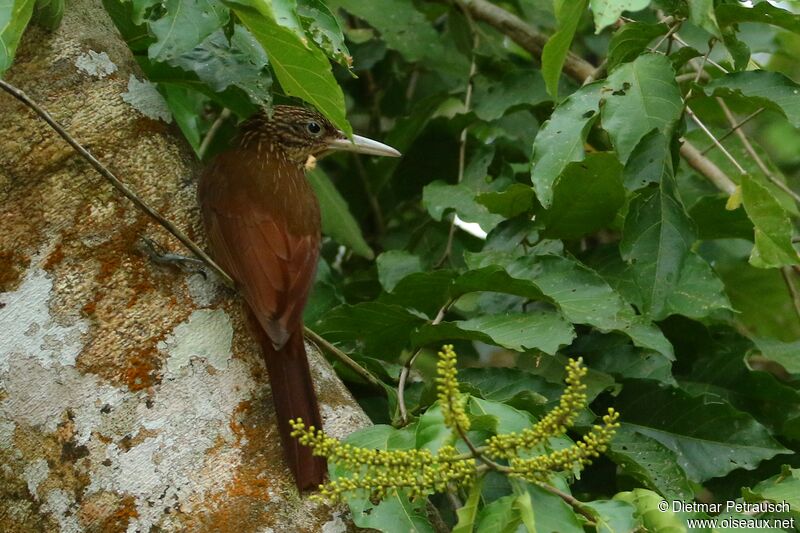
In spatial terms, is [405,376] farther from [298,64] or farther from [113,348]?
[298,64]

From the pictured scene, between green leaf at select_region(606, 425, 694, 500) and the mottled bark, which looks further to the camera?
green leaf at select_region(606, 425, 694, 500)

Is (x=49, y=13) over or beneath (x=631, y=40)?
beneath

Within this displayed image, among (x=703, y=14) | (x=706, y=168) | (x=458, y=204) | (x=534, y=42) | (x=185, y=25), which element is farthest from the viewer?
(x=534, y=42)

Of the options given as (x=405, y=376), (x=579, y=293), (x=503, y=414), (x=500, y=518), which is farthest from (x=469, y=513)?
(x=579, y=293)

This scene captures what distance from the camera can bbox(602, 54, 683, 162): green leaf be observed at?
110 inches

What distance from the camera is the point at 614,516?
2254mm

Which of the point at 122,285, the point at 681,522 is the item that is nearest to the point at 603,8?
the point at 681,522

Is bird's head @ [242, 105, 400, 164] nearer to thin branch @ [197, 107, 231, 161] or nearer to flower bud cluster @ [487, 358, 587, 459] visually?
thin branch @ [197, 107, 231, 161]

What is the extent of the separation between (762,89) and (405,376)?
3.91ft

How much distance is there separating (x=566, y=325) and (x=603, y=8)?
0.94 m

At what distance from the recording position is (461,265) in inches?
165

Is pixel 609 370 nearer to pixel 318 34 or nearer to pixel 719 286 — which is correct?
pixel 719 286

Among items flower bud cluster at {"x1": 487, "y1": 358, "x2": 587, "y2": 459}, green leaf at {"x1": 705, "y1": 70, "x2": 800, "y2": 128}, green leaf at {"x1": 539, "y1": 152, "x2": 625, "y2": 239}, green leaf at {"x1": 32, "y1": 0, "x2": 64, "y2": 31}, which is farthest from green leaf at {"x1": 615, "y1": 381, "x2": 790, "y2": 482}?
green leaf at {"x1": 32, "y1": 0, "x2": 64, "y2": 31}

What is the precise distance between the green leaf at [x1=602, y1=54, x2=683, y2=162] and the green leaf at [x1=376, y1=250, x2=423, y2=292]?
43.1 inches
